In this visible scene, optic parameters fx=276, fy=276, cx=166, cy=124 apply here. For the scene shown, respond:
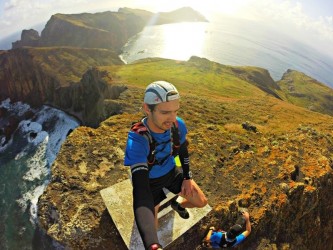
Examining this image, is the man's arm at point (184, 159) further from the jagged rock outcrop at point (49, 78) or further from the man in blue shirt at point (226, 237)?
the jagged rock outcrop at point (49, 78)

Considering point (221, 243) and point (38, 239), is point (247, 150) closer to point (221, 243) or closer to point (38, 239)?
point (221, 243)

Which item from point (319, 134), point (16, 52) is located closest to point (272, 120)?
point (319, 134)

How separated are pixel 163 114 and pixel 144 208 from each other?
1812 millimetres

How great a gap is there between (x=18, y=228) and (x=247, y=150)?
89.4ft

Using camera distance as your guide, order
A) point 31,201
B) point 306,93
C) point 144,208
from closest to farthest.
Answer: point 144,208, point 31,201, point 306,93

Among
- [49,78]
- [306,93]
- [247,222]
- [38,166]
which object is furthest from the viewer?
[306,93]

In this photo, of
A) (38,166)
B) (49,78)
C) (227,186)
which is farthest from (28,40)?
(227,186)

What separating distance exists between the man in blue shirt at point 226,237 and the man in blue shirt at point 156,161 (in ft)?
4.95

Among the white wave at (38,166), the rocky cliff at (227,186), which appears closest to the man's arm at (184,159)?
the rocky cliff at (227,186)

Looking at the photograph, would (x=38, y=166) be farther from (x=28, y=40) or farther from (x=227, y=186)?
(x=28, y=40)

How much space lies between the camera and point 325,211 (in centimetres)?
1180

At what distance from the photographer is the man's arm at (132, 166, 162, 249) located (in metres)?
4.27

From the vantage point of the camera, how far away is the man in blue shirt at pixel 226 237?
7.90 metres

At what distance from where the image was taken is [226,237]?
7902 mm
